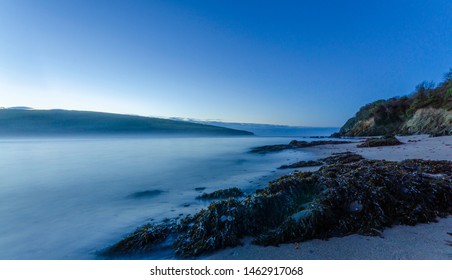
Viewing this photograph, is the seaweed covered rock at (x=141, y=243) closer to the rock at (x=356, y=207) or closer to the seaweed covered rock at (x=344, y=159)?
the rock at (x=356, y=207)

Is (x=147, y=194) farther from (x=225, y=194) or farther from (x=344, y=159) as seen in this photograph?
(x=344, y=159)

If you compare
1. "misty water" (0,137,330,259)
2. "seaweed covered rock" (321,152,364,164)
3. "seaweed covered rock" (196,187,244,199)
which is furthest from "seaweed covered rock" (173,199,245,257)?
"seaweed covered rock" (321,152,364,164)

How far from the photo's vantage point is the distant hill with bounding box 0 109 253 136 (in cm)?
5050

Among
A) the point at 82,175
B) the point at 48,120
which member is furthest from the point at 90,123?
the point at 82,175

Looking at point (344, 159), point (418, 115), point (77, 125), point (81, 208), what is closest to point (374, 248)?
point (81, 208)

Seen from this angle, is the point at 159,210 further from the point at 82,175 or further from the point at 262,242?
the point at 82,175

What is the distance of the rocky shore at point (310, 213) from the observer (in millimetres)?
2246

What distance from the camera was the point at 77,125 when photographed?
57.4 m

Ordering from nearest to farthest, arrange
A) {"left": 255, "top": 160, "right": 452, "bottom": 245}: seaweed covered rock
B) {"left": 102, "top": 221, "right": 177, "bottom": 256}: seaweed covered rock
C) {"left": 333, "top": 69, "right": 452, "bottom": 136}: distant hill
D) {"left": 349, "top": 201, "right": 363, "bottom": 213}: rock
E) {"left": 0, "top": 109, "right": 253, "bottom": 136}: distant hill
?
{"left": 255, "top": 160, "right": 452, "bottom": 245}: seaweed covered rock < {"left": 349, "top": 201, "right": 363, "bottom": 213}: rock < {"left": 102, "top": 221, "right": 177, "bottom": 256}: seaweed covered rock < {"left": 333, "top": 69, "right": 452, "bottom": 136}: distant hill < {"left": 0, "top": 109, "right": 253, "bottom": 136}: distant hill

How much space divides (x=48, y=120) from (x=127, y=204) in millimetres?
72230

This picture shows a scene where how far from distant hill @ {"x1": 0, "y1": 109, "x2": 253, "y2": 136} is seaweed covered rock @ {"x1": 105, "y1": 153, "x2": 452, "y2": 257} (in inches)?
2544

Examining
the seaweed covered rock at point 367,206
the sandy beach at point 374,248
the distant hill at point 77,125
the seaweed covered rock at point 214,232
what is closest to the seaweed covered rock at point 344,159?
the seaweed covered rock at point 367,206

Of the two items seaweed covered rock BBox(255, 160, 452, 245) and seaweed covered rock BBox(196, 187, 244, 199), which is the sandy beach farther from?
seaweed covered rock BBox(196, 187, 244, 199)

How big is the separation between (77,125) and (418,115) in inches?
2890
